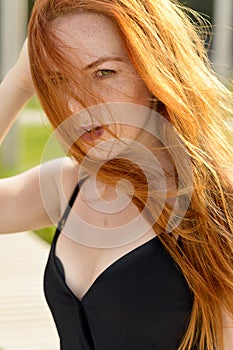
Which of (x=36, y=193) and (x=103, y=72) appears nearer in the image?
(x=103, y=72)

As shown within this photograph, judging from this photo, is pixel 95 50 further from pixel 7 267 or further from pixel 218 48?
pixel 218 48

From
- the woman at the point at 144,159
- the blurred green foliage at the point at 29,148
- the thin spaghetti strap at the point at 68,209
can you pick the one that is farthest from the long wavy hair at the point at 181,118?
the blurred green foliage at the point at 29,148

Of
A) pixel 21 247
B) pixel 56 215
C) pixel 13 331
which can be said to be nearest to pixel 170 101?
pixel 56 215

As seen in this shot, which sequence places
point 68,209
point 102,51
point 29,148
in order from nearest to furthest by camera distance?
point 102,51, point 68,209, point 29,148

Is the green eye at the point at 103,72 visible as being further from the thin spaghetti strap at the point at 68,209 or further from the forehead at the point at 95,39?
the thin spaghetti strap at the point at 68,209

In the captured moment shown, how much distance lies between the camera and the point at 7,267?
13.6ft

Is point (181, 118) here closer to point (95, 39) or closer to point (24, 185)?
point (95, 39)

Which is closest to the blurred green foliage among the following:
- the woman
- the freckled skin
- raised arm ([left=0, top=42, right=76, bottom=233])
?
raised arm ([left=0, top=42, right=76, bottom=233])

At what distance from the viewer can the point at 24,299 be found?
3568mm

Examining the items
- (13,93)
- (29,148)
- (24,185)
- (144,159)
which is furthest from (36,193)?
(29,148)

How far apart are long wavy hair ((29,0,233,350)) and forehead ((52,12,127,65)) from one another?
2 cm

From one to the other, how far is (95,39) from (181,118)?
25cm

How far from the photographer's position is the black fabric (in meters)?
1.86

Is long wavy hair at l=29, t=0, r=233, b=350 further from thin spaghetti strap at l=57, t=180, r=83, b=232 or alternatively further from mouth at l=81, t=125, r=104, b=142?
thin spaghetti strap at l=57, t=180, r=83, b=232
